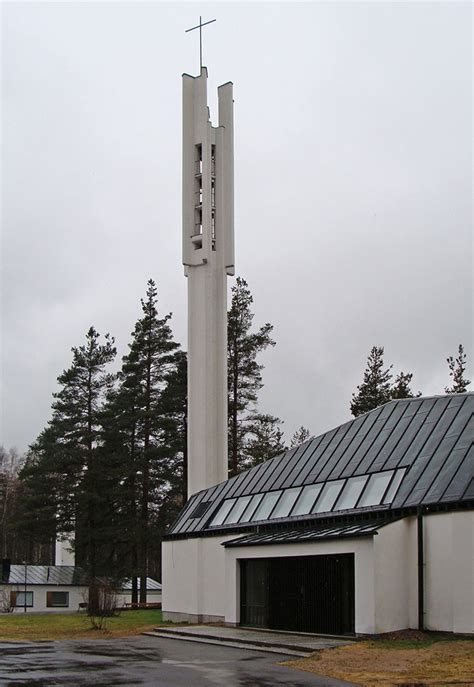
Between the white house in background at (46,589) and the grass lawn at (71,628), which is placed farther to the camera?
the white house in background at (46,589)

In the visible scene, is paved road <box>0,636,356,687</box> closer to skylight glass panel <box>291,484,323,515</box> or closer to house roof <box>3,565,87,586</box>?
skylight glass panel <box>291,484,323,515</box>

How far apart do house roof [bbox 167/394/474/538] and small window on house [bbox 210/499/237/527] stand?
0.05 meters

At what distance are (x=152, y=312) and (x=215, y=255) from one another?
1724 cm

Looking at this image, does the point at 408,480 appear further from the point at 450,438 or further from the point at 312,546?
the point at 312,546

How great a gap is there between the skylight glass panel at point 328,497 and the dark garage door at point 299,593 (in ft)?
6.37

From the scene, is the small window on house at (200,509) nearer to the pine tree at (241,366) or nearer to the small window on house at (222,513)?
the small window on house at (222,513)

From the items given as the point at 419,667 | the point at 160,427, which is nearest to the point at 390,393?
the point at 160,427

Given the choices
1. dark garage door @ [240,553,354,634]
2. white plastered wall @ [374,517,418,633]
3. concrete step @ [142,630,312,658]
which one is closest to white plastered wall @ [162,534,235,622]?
dark garage door @ [240,553,354,634]

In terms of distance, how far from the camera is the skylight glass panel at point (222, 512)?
1324 inches

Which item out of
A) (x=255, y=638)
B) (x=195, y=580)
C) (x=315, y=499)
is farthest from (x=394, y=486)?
(x=195, y=580)

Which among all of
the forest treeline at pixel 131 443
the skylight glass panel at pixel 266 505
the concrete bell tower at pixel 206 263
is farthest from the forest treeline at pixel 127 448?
the skylight glass panel at pixel 266 505

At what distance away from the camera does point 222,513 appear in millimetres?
34062

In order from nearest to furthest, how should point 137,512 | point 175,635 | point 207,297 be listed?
point 175,635 → point 207,297 → point 137,512

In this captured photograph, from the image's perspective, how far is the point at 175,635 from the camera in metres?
27.8
